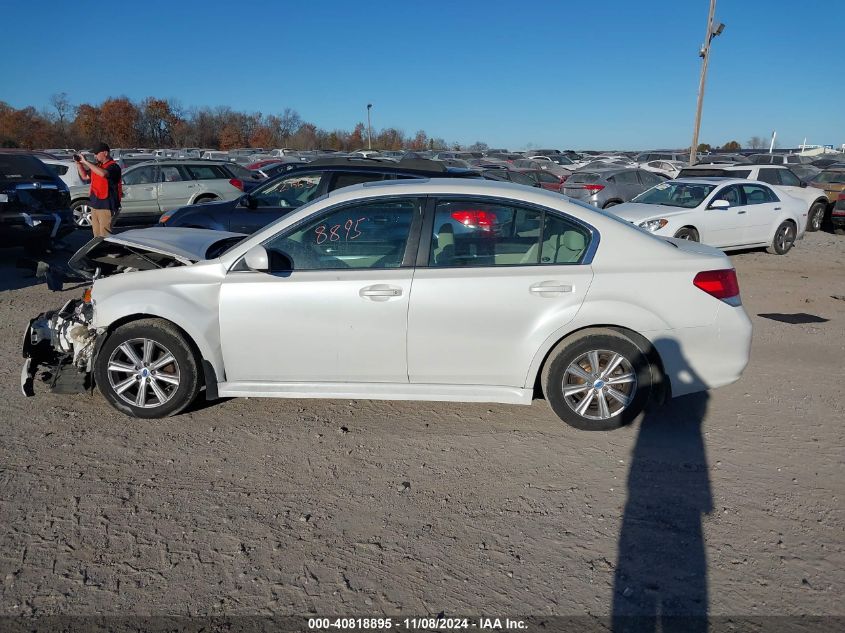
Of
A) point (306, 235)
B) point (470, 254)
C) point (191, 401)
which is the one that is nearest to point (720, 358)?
point (470, 254)

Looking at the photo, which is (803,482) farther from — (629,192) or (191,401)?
(629,192)

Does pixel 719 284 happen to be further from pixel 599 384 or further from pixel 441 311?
pixel 441 311

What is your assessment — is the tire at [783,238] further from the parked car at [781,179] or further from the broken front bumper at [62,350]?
the broken front bumper at [62,350]

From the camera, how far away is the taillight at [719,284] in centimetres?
418

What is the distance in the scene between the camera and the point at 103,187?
31.3ft

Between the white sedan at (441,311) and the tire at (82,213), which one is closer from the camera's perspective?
the white sedan at (441,311)

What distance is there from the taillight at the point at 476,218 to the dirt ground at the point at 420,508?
139cm

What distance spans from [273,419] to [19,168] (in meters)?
8.17

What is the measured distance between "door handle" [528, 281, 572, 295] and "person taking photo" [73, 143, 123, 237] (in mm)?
7893

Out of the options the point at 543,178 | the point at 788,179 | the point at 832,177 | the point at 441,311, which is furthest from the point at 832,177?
the point at 441,311

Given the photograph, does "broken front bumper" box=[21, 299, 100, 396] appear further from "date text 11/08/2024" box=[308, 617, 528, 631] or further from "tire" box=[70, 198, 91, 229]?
"tire" box=[70, 198, 91, 229]

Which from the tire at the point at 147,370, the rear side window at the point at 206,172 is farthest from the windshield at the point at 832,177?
the tire at the point at 147,370

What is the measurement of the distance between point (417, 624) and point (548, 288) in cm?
221

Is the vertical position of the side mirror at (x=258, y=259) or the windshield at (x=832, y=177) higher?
the windshield at (x=832, y=177)
